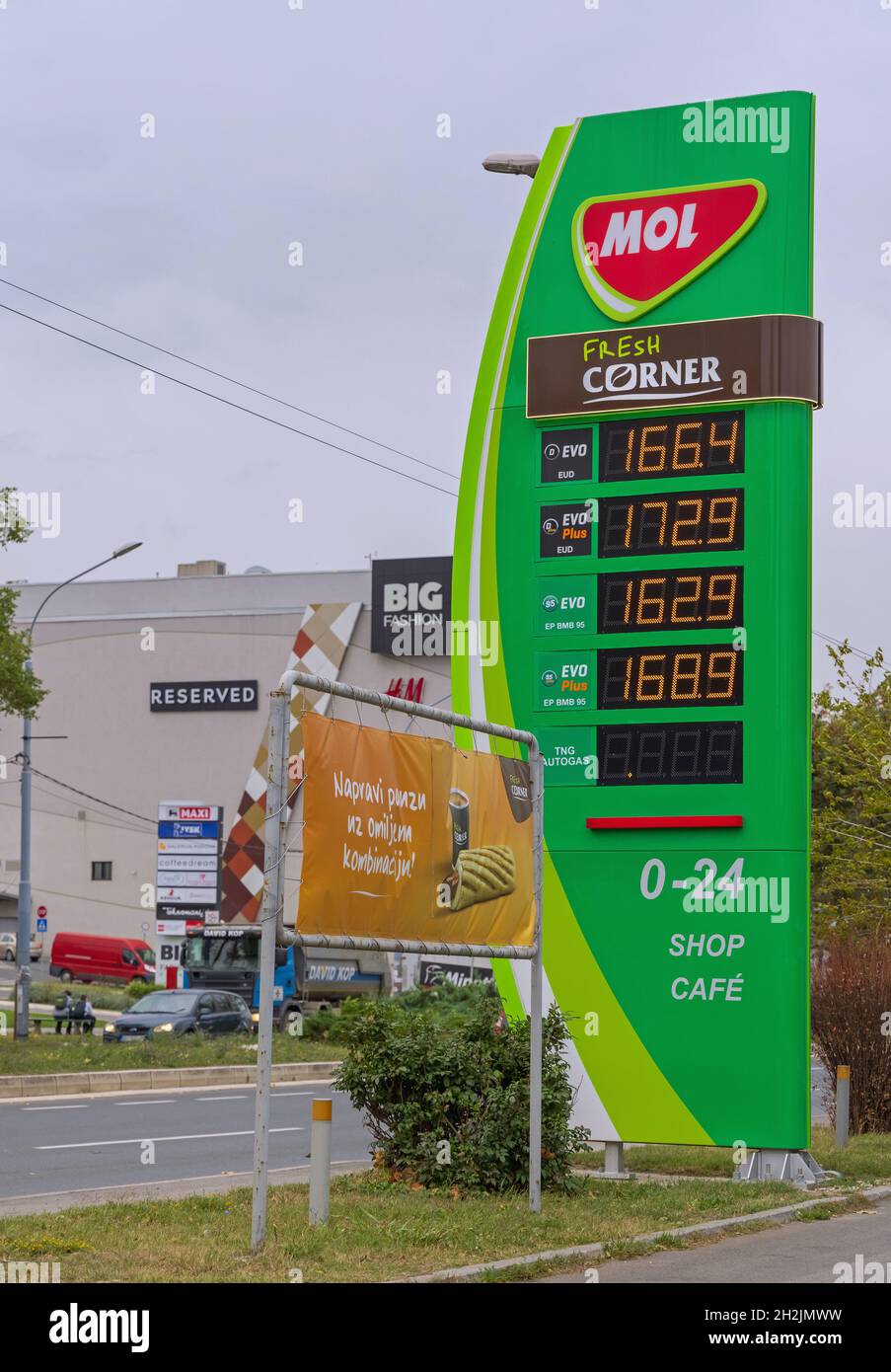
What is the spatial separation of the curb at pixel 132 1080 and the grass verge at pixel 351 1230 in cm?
1171

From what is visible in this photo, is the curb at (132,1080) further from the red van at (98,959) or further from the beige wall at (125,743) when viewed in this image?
the beige wall at (125,743)

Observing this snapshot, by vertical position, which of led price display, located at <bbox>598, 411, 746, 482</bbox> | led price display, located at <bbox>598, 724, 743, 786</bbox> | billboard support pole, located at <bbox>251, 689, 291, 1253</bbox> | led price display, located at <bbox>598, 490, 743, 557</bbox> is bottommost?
billboard support pole, located at <bbox>251, 689, 291, 1253</bbox>

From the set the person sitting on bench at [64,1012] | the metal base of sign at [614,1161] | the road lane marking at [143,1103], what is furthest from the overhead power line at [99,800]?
the metal base of sign at [614,1161]

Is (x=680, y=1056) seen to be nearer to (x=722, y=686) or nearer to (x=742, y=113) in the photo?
(x=722, y=686)

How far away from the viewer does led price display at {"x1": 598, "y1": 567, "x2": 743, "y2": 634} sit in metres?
14.6

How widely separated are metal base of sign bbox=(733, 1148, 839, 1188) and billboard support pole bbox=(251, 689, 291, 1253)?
5.87 m

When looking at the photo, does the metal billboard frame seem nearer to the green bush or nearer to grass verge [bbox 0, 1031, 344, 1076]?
the green bush

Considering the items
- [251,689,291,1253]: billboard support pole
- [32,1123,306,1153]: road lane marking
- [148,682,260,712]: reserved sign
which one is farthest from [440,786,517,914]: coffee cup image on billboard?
[148,682,260,712]: reserved sign

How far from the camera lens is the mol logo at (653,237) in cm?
1523

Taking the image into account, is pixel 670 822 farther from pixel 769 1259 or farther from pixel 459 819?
pixel 769 1259

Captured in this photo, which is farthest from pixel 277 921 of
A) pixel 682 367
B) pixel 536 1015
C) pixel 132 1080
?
pixel 132 1080

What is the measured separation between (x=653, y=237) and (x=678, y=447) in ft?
6.48

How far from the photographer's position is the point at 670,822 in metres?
14.9

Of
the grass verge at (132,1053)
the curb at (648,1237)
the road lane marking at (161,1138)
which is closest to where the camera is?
the curb at (648,1237)
